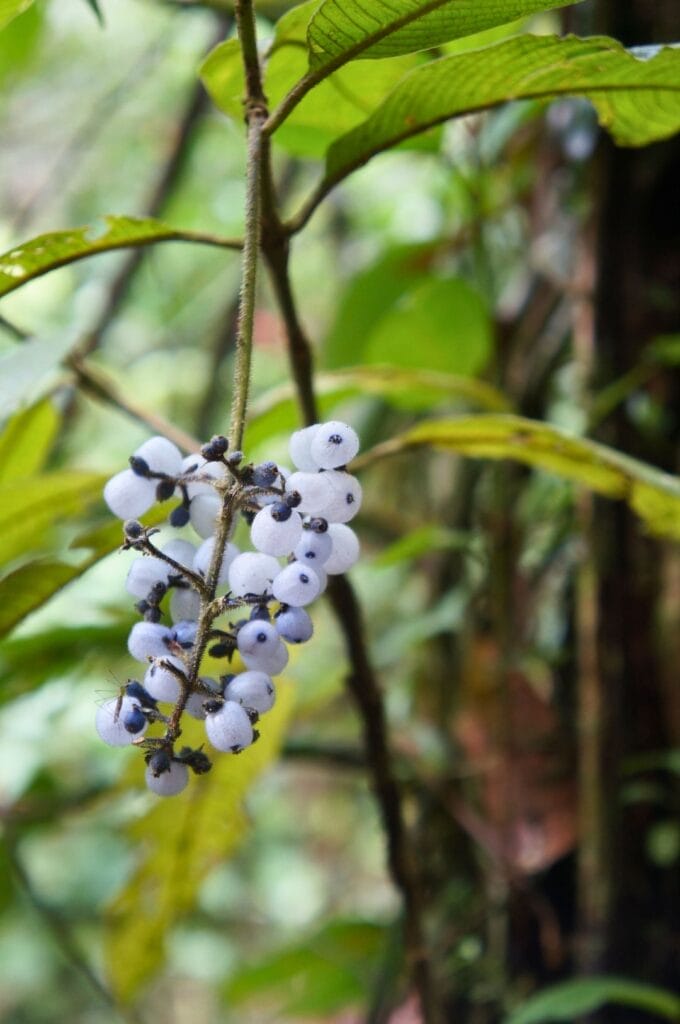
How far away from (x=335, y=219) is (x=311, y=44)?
6.11 feet

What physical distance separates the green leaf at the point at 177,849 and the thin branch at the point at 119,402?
0.29m

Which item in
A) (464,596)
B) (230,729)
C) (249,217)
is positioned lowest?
(230,729)

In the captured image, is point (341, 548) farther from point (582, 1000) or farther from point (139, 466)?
point (582, 1000)

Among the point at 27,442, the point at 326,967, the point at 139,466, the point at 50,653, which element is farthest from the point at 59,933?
the point at 139,466

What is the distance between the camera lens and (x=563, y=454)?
2.77ft

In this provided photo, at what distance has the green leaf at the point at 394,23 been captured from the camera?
1.90 feet

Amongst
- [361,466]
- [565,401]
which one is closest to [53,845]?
[565,401]

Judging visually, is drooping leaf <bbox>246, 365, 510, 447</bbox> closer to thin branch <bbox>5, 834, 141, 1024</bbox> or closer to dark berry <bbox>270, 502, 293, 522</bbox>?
dark berry <bbox>270, 502, 293, 522</bbox>

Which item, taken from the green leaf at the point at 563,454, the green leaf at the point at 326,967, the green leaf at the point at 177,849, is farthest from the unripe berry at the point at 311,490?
the green leaf at the point at 326,967

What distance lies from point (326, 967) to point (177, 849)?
371 millimetres

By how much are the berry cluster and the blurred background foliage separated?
182 millimetres

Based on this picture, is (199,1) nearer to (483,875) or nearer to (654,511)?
(654,511)

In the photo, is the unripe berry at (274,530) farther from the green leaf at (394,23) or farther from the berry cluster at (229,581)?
the green leaf at (394,23)

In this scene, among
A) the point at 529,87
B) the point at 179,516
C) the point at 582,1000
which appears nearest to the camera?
the point at 179,516
